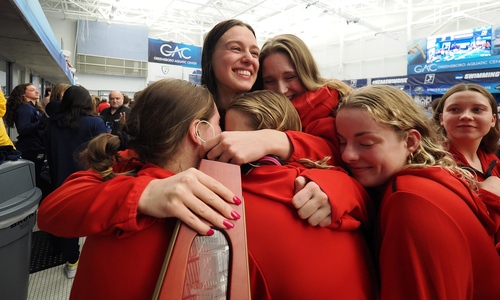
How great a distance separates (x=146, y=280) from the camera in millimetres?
781

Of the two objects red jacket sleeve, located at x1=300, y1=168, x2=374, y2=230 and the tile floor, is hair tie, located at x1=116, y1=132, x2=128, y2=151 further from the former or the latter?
the tile floor

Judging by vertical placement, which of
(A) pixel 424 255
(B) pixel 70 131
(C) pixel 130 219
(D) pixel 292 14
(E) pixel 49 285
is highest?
(D) pixel 292 14

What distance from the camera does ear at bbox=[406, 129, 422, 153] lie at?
1.15 meters

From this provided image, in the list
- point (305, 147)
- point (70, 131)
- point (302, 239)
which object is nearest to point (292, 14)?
point (70, 131)

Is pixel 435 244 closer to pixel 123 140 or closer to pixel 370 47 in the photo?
pixel 123 140

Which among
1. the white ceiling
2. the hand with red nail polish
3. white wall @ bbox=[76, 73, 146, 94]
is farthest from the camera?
white wall @ bbox=[76, 73, 146, 94]

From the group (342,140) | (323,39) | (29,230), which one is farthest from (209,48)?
(323,39)

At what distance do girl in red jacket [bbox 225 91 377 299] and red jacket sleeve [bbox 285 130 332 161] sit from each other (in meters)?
0.10

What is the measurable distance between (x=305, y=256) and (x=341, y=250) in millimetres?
132

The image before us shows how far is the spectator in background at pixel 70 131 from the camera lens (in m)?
2.90

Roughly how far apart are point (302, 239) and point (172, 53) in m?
13.4

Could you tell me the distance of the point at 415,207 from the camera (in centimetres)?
89

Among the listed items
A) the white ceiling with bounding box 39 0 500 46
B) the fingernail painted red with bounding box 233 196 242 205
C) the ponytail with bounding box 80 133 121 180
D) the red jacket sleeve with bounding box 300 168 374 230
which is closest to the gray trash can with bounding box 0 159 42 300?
the ponytail with bounding box 80 133 121 180

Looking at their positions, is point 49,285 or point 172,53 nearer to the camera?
point 49,285
